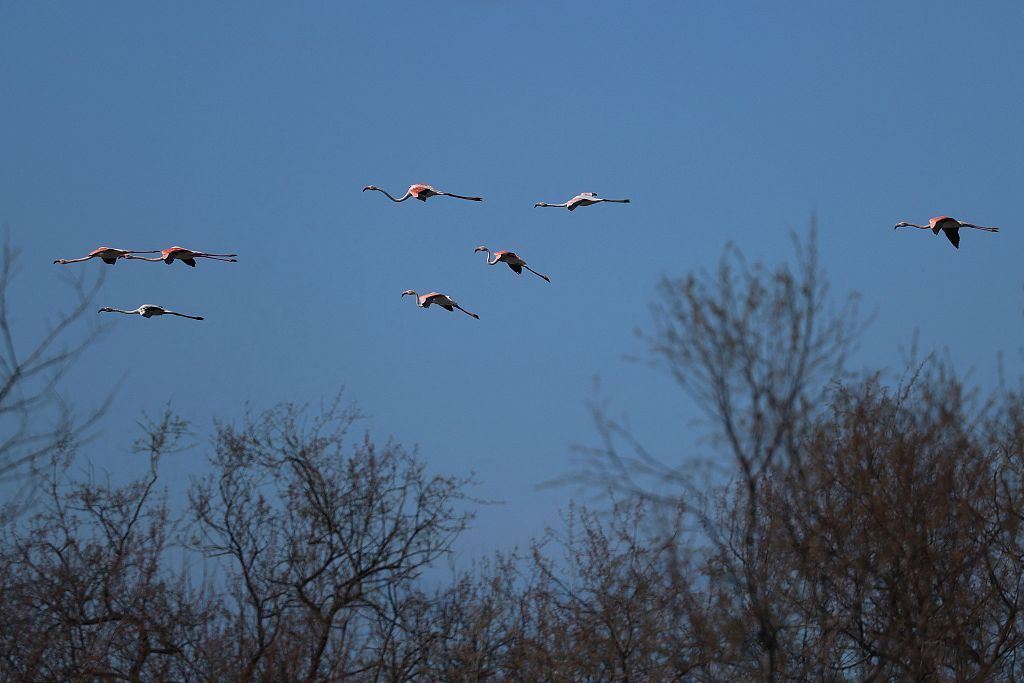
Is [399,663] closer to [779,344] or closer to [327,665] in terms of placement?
[327,665]

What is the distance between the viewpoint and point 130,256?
9.13 m

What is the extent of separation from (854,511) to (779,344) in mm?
1900

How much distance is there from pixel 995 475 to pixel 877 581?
241 centimetres

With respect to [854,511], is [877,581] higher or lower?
lower

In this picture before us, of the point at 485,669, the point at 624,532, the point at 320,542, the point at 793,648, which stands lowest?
the point at 793,648

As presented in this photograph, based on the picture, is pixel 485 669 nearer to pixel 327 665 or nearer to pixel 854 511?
pixel 327 665

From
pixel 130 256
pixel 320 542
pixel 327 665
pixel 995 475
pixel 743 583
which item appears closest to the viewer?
pixel 130 256

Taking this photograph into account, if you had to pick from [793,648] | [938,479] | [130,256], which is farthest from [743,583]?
[130,256]

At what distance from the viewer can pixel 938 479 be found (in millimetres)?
11156

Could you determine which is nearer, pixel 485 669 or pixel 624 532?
pixel 624 532

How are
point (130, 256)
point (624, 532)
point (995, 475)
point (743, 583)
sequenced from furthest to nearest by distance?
point (624, 532) → point (995, 475) → point (743, 583) → point (130, 256)

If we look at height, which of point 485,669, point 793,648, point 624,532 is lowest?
point 793,648

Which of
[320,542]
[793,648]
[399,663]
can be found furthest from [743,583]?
[320,542]

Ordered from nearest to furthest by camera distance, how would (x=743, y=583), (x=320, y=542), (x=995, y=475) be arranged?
(x=743, y=583) → (x=995, y=475) → (x=320, y=542)
